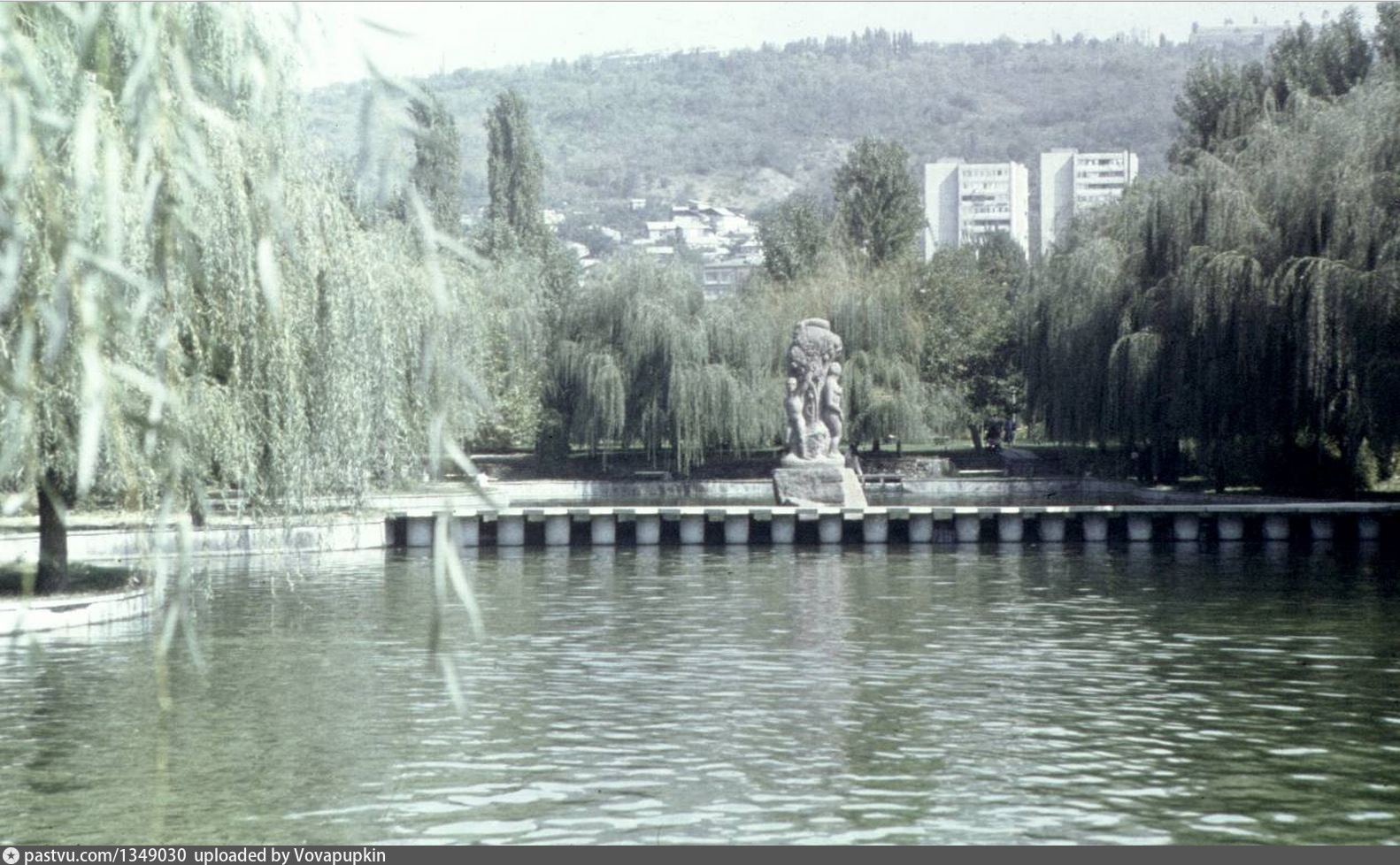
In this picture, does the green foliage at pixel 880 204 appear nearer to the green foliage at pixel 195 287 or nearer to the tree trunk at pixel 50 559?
the green foliage at pixel 195 287

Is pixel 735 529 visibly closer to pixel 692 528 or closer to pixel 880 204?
pixel 692 528

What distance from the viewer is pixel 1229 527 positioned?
3478 centimetres

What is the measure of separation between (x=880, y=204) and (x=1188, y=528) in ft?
152

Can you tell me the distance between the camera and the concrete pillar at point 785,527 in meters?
36.0

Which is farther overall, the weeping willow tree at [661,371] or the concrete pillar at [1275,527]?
the weeping willow tree at [661,371]

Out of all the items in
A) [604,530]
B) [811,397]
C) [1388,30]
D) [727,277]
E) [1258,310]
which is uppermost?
[727,277]

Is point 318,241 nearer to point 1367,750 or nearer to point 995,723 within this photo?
point 995,723

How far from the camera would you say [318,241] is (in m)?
20.1

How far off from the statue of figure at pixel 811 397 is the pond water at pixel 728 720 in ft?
43.6

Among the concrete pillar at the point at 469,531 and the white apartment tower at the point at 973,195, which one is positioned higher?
the white apartment tower at the point at 973,195

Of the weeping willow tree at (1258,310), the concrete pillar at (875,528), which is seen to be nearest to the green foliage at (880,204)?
the weeping willow tree at (1258,310)

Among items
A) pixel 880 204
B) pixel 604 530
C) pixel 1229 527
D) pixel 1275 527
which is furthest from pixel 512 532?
pixel 880 204

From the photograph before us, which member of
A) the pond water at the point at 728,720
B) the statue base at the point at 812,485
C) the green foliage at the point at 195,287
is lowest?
the pond water at the point at 728,720

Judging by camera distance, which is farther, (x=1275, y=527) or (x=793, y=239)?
(x=793, y=239)
